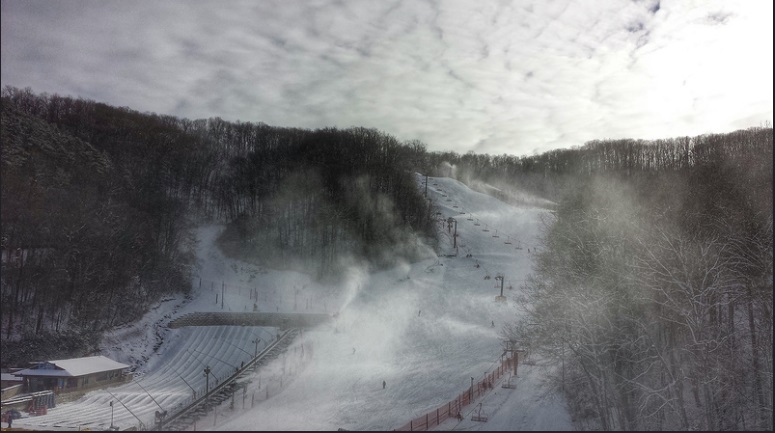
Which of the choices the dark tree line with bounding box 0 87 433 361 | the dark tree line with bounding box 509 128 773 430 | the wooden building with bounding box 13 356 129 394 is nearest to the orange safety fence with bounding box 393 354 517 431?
the dark tree line with bounding box 509 128 773 430

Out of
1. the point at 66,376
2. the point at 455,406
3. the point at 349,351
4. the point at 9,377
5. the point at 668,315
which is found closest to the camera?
the point at 668,315

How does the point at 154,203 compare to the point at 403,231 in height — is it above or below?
above

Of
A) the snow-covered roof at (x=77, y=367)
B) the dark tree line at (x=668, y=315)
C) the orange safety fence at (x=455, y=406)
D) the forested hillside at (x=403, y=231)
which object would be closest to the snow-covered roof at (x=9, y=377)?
the snow-covered roof at (x=77, y=367)

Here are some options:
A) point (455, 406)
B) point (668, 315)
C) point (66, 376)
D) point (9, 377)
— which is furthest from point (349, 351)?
point (668, 315)

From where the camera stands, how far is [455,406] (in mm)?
20391

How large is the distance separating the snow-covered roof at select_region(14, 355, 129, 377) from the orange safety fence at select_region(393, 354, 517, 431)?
17791 mm

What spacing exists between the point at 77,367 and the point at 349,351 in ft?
48.5

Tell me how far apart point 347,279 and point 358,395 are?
21923mm

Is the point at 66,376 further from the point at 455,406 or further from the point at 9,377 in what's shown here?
the point at 455,406

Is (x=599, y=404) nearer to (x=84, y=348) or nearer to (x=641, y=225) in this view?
(x=641, y=225)

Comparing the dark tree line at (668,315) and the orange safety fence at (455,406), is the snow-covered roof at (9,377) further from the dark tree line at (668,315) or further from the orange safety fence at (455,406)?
the dark tree line at (668,315)

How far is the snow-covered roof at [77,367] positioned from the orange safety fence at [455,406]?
17791 millimetres

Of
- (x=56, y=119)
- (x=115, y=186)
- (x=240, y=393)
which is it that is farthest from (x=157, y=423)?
(x=56, y=119)

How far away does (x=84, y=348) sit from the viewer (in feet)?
104
